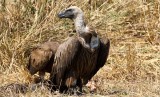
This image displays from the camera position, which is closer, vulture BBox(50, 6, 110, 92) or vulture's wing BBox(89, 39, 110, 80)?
vulture BBox(50, 6, 110, 92)

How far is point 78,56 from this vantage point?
5.95 m

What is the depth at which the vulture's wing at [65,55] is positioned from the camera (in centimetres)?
586

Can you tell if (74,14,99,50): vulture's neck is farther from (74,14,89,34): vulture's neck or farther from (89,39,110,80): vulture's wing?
(89,39,110,80): vulture's wing

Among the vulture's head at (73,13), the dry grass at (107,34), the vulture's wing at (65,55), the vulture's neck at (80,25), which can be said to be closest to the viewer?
the vulture's wing at (65,55)

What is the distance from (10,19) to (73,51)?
2201mm

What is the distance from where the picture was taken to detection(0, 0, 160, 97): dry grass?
6.86 metres

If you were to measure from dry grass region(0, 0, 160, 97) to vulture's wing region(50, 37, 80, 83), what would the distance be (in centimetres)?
27

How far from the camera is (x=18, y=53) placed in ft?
24.5

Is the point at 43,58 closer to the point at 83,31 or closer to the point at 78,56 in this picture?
the point at 78,56

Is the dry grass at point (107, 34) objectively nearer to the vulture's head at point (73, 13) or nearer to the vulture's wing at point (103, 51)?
the vulture's wing at point (103, 51)

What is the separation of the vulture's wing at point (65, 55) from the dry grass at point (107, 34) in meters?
0.27

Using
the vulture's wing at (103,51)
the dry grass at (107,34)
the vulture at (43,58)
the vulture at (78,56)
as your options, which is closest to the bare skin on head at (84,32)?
the vulture at (78,56)

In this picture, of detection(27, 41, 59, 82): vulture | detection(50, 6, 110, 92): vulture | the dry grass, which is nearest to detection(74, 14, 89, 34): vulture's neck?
detection(50, 6, 110, 92): vulture

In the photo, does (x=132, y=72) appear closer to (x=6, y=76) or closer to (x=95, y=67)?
(x=95, y=67)
